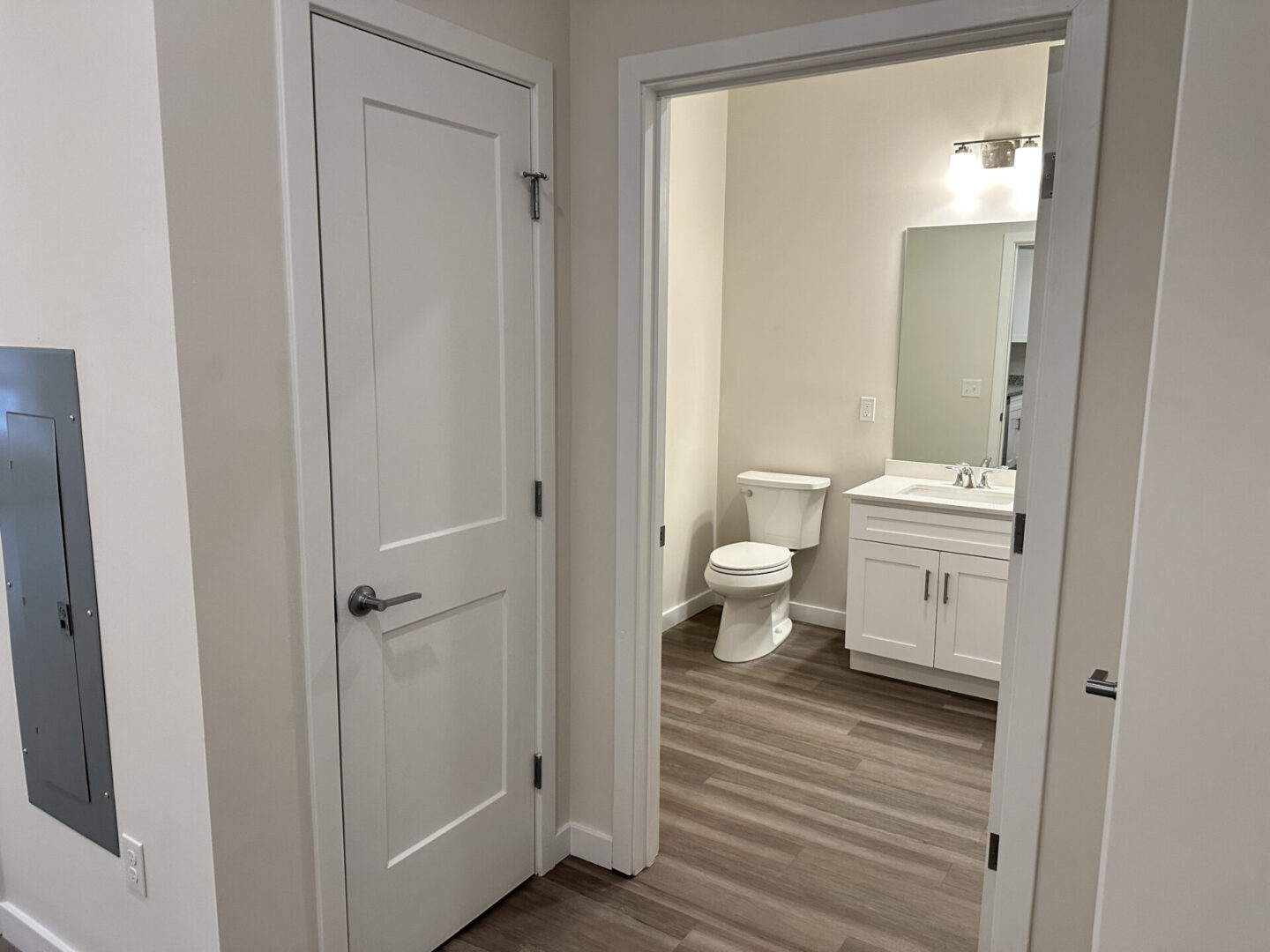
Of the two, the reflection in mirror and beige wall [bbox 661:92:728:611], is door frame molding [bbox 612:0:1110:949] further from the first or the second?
the reflection in mirror

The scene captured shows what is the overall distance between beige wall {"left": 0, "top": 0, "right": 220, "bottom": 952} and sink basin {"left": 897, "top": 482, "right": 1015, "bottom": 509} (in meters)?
2.86

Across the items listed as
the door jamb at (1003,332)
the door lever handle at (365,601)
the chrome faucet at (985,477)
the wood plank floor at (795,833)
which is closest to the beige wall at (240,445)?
the door lever handle at (365,601)

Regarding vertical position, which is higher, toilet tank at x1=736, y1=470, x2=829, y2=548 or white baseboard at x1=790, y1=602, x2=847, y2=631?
toilet tank at x1=736, y1=470, x2=829, y2=548

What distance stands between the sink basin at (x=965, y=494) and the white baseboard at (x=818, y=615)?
854 millimetres

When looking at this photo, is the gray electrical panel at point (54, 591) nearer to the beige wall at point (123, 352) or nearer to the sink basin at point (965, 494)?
the beige wall at point (123, 352)

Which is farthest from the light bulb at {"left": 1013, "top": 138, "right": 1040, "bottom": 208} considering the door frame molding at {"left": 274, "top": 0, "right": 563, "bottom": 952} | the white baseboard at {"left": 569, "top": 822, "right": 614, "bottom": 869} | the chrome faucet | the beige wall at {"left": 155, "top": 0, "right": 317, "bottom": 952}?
the beige wall at {"left": 155, "top": 0, "right": 317, "bottom": 952}

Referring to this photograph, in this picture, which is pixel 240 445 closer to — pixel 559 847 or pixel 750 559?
pixel 559 847

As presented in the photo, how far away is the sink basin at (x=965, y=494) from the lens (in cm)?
349

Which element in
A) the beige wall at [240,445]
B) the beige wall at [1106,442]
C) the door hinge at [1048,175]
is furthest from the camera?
the door hinge at [1048,175]

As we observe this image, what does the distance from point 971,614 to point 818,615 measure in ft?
3.46

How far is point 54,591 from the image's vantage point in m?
1.77

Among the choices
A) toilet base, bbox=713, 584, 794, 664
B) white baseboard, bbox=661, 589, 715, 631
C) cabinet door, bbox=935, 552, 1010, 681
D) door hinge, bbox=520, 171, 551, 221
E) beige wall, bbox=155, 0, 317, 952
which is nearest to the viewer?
beige wall, bbox=155, 0, 317, 952

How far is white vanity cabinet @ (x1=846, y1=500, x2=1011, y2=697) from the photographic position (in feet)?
11.1

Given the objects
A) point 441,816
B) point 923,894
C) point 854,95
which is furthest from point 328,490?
point 854,95
